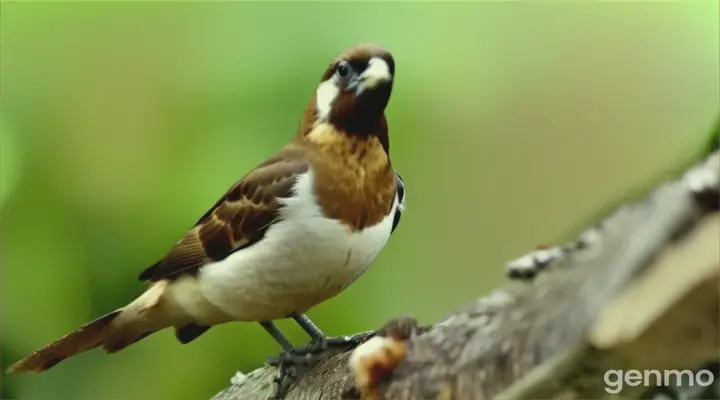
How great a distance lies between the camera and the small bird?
743 mm

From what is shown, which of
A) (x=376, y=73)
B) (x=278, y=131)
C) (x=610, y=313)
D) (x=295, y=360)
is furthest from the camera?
(x=278, y=131)

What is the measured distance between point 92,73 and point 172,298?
611mm

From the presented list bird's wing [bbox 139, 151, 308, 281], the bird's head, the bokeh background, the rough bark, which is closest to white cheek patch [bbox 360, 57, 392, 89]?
the bird's head

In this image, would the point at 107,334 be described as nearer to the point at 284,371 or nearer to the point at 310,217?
the point at 284,371

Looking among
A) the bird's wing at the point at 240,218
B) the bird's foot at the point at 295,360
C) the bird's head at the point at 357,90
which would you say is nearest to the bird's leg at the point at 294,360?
the bird's foot at the point at 295,360

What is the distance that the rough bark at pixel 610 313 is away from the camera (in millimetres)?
387

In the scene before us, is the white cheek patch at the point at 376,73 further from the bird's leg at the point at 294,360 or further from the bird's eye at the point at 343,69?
the bird's leg at the point at 294,360

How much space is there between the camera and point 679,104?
113 centimetres

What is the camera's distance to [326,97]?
79cm

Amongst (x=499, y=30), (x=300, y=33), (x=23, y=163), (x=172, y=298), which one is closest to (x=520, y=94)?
(x=499, y=30)

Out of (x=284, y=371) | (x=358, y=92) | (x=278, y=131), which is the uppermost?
(x=278, y=131)

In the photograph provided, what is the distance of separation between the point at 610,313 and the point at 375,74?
40cm

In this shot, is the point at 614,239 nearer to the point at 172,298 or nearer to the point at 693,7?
the point at 172,298

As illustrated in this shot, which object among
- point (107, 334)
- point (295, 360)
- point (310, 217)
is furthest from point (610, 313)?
point (107, 334)
